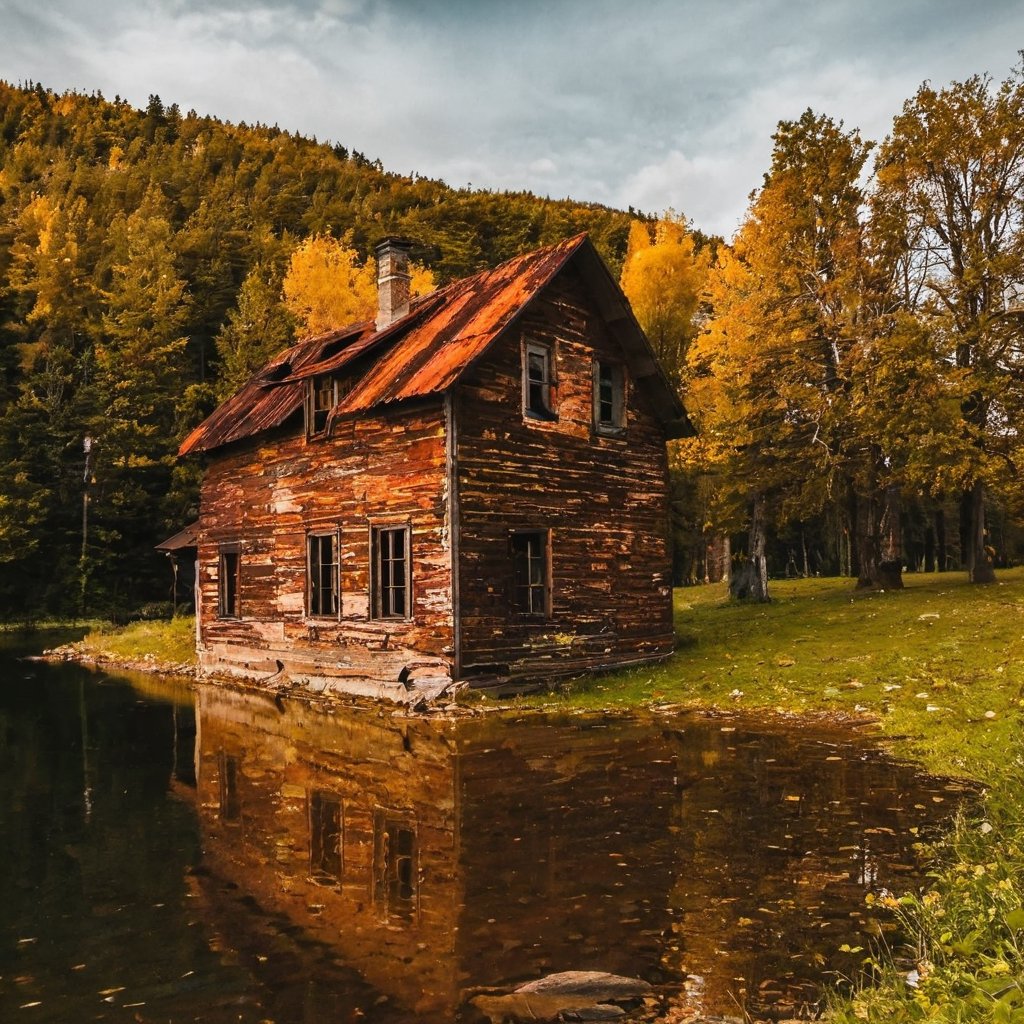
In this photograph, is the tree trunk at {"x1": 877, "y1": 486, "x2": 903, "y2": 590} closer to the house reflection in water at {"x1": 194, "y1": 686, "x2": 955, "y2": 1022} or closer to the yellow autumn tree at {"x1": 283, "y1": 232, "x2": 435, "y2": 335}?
the house reflection in water at {"x1": 194, "y1": 686, "x2": 955, "y2": 1022}

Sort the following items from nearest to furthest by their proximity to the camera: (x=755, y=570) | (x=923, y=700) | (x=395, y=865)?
(x=395, y=865)
(x=923, y=700)
(x=755, y=570)

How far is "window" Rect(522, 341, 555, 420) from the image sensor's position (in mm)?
19797

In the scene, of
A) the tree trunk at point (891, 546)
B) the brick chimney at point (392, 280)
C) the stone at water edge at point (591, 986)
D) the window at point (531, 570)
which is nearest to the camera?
the stone at water edge at point (591, 986)

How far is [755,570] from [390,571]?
17.5 m

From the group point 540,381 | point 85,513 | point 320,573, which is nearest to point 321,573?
point 320,573

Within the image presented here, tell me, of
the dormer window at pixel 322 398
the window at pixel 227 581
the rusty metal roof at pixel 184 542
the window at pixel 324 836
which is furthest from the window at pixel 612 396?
the rusty metal roof at pixel 184 542

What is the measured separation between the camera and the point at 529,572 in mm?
19469

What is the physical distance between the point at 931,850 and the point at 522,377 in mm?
13826

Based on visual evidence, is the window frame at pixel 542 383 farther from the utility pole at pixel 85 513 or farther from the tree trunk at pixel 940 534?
the tree trunk at pixel 940 534

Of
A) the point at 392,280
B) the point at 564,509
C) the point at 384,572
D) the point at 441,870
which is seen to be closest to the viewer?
the point at 441,870

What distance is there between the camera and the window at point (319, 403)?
22.2 metres

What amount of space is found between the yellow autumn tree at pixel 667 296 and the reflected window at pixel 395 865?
99.1 feet

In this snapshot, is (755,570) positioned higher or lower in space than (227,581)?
lower

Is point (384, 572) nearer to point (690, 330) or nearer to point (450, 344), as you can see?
point (450, 344)
